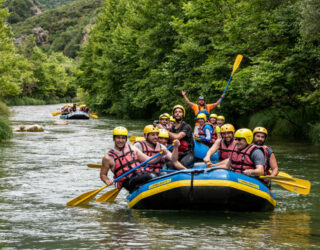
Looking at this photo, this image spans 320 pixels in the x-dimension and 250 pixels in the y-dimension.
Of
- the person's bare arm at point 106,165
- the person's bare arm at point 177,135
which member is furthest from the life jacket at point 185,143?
the person's bare arm at point 106,165

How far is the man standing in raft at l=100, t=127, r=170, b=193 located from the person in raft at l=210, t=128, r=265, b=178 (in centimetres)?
128

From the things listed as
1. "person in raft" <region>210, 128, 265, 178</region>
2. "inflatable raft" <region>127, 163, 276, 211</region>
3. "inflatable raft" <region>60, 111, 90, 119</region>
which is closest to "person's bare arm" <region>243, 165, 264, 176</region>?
"person in raft" <region>210, 128, 265, 178</region>

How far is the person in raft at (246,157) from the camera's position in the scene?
25.3 ft

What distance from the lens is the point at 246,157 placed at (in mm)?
7828

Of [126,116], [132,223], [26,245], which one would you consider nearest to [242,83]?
[132,223]

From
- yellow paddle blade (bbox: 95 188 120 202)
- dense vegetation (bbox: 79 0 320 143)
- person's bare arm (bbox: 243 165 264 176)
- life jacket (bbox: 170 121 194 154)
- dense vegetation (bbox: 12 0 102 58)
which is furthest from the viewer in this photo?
dense vegetation (bbox: 12 0 102 58)

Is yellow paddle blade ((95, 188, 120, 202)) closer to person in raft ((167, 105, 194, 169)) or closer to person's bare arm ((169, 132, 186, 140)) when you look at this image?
person in raft ((167, 105, 194, 169))

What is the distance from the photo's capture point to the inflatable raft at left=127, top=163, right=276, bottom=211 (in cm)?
723

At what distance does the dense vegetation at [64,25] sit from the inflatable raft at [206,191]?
436 ft

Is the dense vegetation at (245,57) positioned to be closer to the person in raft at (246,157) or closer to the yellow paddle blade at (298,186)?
the yellow paddle blade at (298,186)

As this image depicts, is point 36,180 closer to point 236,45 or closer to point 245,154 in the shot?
point 245,154

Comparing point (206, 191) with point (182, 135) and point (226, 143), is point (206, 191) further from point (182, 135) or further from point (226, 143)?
point (182, 135)

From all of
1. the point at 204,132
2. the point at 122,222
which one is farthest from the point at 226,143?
the point at 204,132

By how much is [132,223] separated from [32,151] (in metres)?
8.75
